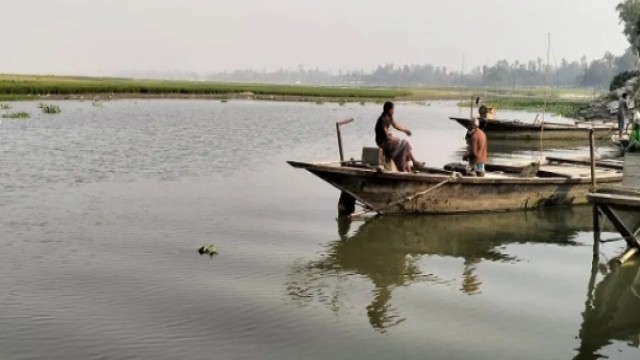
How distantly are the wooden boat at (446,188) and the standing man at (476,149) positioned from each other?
268 mm

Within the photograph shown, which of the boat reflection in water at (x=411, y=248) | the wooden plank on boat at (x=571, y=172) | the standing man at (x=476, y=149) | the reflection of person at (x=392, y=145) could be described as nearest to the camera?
the boat reflection in water at (x=411, y=248)

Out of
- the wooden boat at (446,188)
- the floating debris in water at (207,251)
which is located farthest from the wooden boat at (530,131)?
the floating debris in water at (207,251)

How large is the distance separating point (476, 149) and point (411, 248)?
11.7 feet

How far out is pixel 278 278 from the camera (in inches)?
378

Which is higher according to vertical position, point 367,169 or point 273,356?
point 367,169

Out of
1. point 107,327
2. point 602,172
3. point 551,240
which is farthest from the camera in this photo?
point 602,172

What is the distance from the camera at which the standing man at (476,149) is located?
46.4 ft

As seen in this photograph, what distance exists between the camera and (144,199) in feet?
49.3

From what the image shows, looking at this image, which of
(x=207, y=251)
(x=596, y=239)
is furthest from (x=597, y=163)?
(x=207, y=251)

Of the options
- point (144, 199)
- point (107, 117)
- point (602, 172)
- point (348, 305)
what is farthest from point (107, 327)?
point (107, 117)

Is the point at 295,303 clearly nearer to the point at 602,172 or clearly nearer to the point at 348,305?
the point at 348,305

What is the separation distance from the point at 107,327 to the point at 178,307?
97 centimetres

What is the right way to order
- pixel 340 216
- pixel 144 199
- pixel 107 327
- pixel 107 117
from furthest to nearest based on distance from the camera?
pixel 107 117 < pixel 144 199 < pixel 340 216 < pixel 107 327

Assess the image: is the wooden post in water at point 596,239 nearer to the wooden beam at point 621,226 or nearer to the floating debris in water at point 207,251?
the wooden beam at point 621,226
